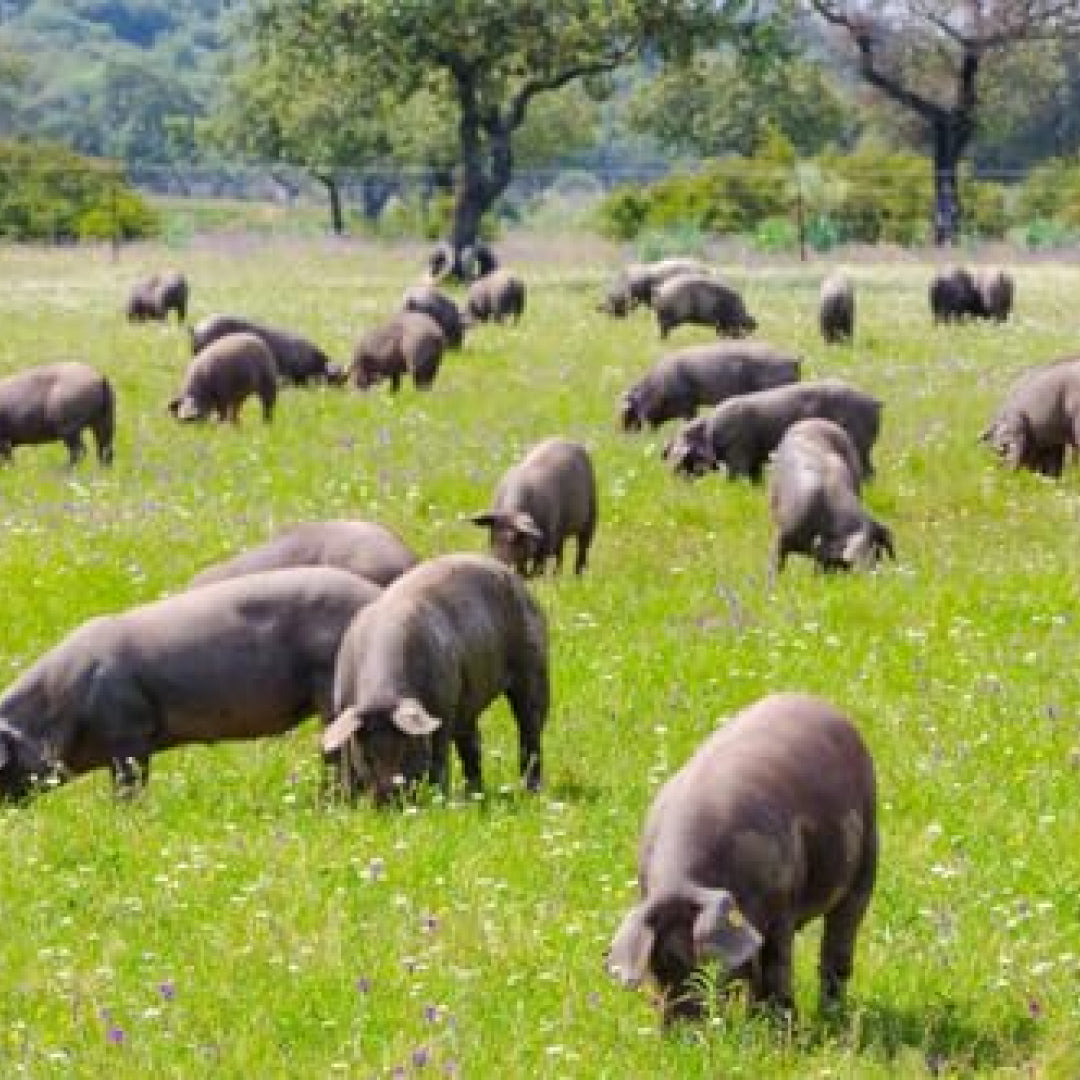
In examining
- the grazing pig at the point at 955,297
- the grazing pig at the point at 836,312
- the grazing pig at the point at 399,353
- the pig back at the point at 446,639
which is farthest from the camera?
the grazing pig at the point at 955,297

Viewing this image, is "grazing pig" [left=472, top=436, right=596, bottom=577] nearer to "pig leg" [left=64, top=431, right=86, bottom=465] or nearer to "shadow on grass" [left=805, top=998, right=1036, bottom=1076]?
"pig leg" [left=64, top=431, right=86, bottom=465]

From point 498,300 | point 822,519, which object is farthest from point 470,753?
point 498,300

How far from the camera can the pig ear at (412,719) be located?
28.6 ft

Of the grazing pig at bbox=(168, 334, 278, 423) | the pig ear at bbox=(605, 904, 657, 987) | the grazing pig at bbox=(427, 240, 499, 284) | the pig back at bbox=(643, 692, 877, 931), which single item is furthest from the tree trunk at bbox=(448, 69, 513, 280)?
the pig ear at bbox=(605, 904, 657, 987)

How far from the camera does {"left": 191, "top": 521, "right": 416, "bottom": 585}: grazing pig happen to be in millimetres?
11776

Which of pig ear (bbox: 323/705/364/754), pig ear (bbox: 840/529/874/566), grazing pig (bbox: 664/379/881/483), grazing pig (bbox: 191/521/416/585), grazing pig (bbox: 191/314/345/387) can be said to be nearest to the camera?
pig ear (bbox: 323/705/364/754)

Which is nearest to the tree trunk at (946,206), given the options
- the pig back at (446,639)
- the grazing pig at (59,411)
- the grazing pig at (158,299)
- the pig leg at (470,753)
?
the grazing pig at (158,299)

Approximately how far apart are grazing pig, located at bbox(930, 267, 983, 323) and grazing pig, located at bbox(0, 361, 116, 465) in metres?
18.2

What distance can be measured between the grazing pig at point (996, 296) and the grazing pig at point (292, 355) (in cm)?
1236

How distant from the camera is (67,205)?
70.4 meters

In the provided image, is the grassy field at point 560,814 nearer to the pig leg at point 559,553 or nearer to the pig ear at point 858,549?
the pig ear at point 858,549

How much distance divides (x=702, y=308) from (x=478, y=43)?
623 inches

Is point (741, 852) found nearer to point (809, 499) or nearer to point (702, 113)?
point (809, 499)

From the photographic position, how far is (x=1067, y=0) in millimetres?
72375
